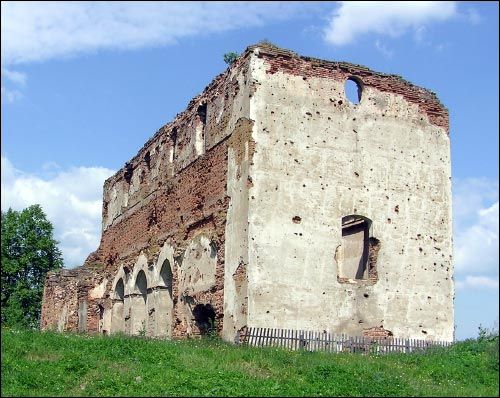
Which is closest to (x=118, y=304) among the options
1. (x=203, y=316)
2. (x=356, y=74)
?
(x=203, y=316)

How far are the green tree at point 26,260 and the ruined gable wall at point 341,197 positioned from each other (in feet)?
64.3

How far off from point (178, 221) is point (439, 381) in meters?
8.69

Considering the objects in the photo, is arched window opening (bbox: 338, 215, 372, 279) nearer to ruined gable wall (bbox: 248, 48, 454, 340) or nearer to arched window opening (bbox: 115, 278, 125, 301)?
ruined gable wall (bbox: 248, 48, 454, 340)

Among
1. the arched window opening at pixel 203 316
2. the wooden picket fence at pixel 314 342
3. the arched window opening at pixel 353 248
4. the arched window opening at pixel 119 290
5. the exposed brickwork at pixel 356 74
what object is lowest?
the wooden picket fence at pixel 314 342

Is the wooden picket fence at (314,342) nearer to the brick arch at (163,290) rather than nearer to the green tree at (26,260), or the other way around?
the brick arch at (163,290)

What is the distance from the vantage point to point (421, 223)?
15992 millimetres

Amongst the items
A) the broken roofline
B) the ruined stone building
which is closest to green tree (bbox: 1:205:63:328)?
the ruined stone building

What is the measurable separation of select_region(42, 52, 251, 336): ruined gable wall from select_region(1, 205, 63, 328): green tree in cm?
576

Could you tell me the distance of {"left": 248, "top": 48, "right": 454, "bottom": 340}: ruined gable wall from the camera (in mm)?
14336

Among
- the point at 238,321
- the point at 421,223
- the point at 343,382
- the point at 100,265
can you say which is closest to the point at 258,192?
the point at 238,321

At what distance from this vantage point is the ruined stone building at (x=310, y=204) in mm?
14375

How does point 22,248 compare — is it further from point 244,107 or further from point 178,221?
point 244,107

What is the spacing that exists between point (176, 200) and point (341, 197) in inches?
196

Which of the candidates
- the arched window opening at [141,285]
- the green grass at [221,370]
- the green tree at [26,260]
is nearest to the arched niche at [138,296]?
the arched window opening at [141,285]
